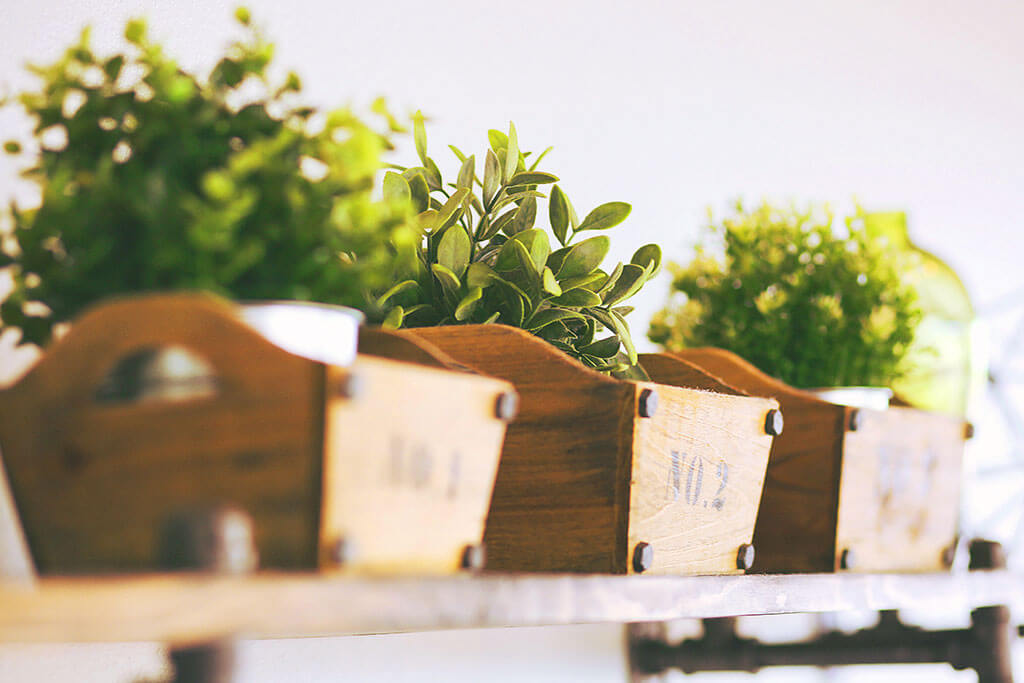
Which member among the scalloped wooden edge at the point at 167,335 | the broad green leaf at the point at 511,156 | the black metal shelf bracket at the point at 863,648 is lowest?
the black metal shelf bracket at the point at 863,648

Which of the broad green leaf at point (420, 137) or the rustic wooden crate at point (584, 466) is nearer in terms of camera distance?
the rustic wooden crate at point (584, 466)

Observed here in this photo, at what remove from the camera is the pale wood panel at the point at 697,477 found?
2.49 ft

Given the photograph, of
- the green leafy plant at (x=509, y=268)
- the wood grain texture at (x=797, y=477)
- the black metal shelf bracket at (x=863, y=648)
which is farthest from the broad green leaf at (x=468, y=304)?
the black metal shelf bracket at (x=863, y=648)

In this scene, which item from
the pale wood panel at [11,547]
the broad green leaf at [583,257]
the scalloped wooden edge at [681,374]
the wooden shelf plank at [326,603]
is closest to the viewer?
the wooden shelf plank at [326,603]

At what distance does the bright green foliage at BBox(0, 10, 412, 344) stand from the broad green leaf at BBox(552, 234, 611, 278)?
275mm

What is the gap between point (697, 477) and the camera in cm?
82

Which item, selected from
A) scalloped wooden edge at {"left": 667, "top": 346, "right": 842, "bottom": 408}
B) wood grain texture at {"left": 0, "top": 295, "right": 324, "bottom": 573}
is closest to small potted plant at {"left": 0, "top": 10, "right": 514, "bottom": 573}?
wood grain texture at {"left": 0, "top": 295, "right": 324, "bottom": 573}

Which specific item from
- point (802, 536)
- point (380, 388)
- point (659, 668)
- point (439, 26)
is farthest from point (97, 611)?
point (659, 668)

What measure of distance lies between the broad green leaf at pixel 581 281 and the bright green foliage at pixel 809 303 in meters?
0.33

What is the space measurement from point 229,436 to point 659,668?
1.09m

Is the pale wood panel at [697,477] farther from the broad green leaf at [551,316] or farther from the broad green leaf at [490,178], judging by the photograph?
the broad green leaf at [490,178]

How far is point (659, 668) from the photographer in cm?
146

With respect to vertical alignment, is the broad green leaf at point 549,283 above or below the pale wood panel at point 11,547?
above

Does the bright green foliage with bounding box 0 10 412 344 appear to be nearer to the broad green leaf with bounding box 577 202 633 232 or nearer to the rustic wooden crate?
the rustic wooden crate
